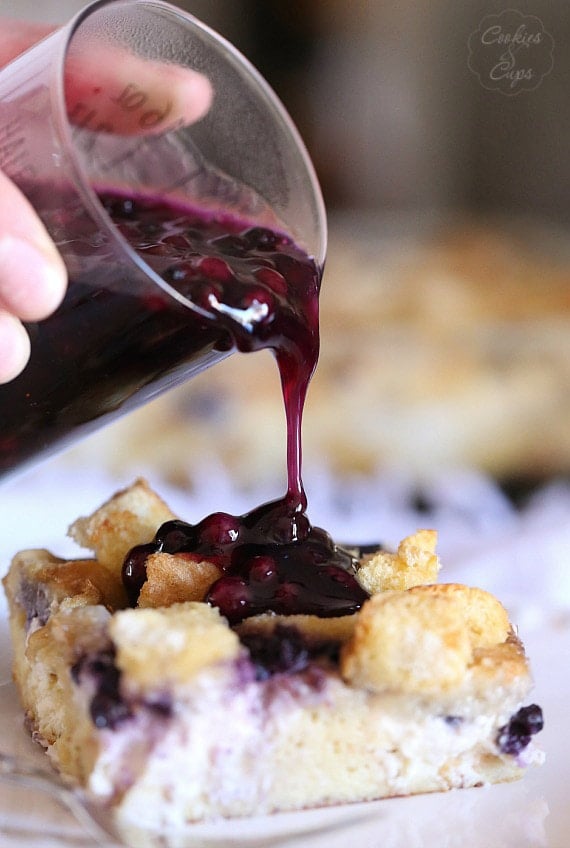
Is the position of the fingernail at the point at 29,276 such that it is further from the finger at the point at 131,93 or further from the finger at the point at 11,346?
the finger at the point at 131,93

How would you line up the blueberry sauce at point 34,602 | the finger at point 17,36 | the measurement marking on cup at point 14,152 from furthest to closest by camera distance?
the finger at point 17,36, the blueberry sauce at point 34,602, the measurement marking on cup at point 14,152

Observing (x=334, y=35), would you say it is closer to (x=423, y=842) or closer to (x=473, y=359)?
(x=473, y=359)

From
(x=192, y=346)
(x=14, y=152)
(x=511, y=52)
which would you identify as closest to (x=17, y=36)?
(x=14, y=152)

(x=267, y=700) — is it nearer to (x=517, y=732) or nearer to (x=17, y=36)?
(x=517, y=732)

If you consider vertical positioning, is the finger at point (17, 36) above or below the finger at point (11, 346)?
above

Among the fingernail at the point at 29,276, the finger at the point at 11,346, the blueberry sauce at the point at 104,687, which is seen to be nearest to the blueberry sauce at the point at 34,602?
the blueberry sauce at the point at 104,687

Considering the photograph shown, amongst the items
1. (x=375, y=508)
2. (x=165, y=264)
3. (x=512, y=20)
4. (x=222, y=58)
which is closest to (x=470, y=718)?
(x=165, y=264)

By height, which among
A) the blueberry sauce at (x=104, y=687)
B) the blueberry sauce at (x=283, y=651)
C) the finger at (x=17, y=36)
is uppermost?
the finger at (x=17, y=36)
